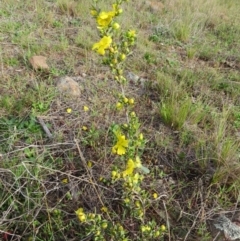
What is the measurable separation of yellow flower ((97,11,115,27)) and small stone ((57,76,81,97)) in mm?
1412

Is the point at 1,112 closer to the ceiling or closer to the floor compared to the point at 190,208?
closer to the floor

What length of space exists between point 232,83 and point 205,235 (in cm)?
191

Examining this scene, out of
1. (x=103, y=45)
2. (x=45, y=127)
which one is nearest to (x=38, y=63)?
(x=45, y=127)

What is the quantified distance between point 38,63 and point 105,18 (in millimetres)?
1753

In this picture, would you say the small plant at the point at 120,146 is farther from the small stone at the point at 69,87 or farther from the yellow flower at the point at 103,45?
the small stone at the point at 69,87

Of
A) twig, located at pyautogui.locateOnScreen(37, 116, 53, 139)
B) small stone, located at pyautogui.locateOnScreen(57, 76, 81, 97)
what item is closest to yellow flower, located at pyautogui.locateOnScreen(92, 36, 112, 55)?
twig, located at pyautogui.locateOnScreen(37, 116, 53, 139)

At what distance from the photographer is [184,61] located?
3.74 metres

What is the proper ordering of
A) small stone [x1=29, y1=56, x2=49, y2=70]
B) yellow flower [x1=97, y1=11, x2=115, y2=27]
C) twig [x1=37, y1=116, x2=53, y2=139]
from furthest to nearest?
1. small stone [x1=29, y1=56, x2=49, y2=70]
2. twig [x1=37, y1=116, x2=53, y2=139]
3. yellow flower [x1=97, y1=11, x2=115, y2=27]

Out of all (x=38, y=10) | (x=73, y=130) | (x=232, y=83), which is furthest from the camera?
(x=38, y=10)

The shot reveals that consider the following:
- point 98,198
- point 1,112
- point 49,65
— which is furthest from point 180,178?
point 49,65

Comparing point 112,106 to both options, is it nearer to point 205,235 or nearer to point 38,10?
point 205,235

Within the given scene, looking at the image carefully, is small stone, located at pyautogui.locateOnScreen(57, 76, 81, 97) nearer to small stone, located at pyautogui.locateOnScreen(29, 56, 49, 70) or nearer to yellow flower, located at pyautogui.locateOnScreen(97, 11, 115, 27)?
small stone, located at pyautogui.locateOnScreen(29, 56, 49, 70)

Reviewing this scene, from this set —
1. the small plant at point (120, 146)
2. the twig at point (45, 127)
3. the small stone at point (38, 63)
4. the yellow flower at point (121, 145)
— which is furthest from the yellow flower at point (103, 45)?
the small stone at point (38, 63)

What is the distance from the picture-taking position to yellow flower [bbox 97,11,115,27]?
1.46 m
